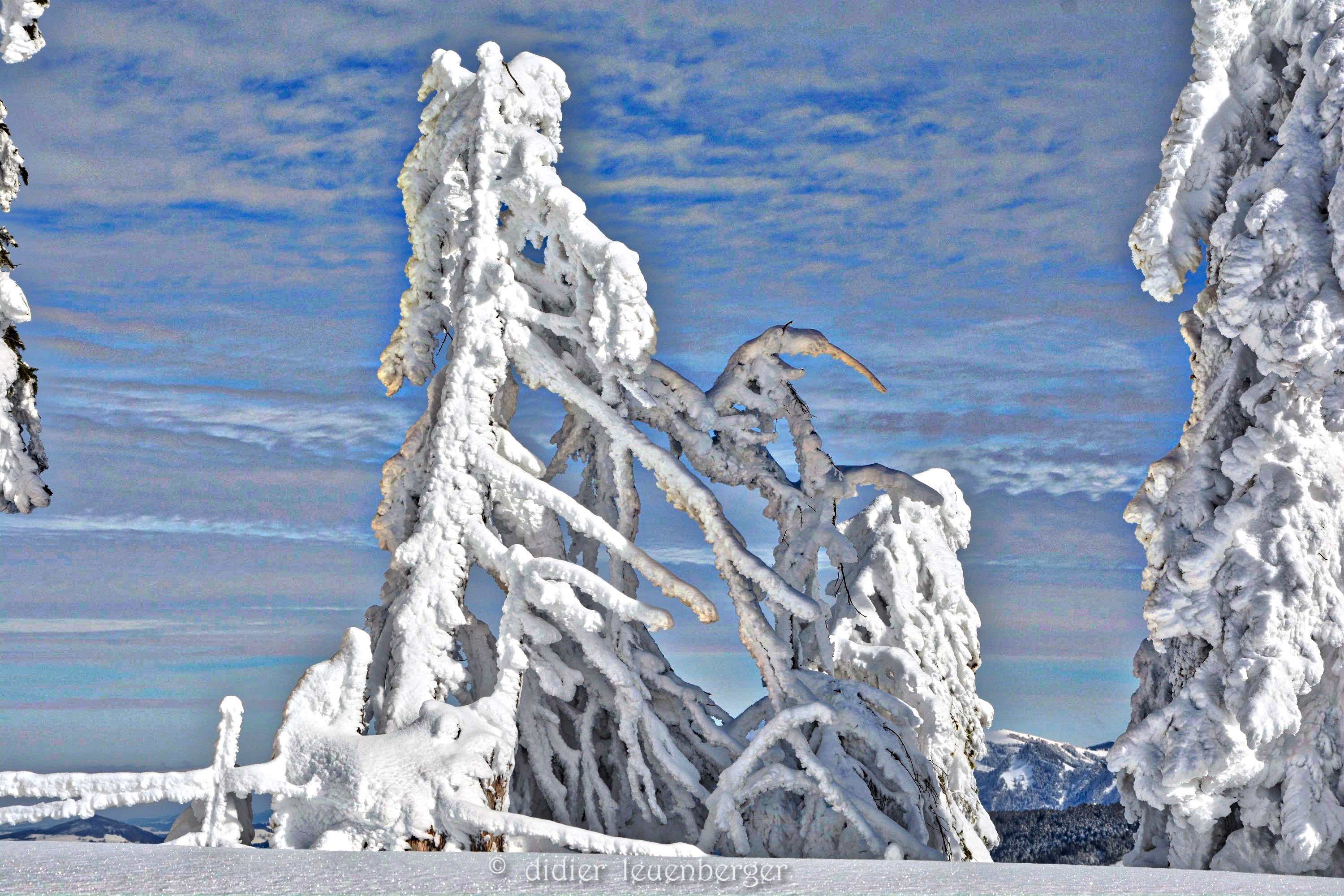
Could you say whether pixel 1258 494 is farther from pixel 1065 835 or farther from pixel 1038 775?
pixel 1038 775

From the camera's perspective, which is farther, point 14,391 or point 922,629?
point 922,629

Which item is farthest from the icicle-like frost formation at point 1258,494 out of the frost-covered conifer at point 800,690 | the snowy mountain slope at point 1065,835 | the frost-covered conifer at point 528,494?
the snowy mountain slope at point 1065,835

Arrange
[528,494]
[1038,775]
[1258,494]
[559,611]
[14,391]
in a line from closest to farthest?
[1258,494] < [14,391] < [559,611] < [528,494] < [1038,775]

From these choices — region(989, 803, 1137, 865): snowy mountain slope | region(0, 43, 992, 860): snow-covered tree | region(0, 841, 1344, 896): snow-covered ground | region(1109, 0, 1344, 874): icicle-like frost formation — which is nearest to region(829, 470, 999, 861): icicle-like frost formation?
region(0, 43, 992, 860): snow-covered tree

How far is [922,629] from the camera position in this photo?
12289 millimetres

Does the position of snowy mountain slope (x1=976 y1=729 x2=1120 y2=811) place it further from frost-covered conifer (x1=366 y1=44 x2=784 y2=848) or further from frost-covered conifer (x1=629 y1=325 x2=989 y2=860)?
frost-covered conifer (x1=366 y1=44 x2=784 y2=848)

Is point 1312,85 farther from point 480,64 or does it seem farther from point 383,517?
point 383,517

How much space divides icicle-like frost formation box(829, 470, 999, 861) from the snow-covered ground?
4.02 metres

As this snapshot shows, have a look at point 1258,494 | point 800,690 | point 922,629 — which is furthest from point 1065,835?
point 1258,494

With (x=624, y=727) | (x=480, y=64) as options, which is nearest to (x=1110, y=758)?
(x=624, y=727)

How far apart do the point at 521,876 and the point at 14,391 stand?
5023 millimetres

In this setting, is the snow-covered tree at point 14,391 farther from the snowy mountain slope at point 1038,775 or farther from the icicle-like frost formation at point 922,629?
the snowy mountain slope at point 1038,775

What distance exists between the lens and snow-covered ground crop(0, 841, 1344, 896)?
17.6 feet

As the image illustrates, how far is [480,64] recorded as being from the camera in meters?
10.9
